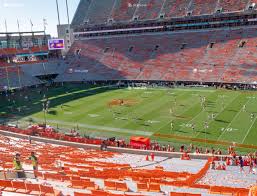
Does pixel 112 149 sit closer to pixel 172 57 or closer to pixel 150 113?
pixel 150 113

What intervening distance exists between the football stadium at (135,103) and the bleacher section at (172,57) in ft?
0.67

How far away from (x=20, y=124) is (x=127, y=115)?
11.4m

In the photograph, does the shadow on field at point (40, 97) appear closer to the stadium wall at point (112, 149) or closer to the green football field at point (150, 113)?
the green football field at point (150, 113)

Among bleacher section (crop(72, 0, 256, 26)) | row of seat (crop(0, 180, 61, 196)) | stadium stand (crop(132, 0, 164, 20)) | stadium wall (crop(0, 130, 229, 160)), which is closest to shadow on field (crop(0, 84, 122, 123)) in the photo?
stadium wall (crop(0, 130, 229, 160))

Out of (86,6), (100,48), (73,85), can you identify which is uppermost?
(86,6)

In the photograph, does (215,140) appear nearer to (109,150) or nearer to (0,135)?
(109,150)

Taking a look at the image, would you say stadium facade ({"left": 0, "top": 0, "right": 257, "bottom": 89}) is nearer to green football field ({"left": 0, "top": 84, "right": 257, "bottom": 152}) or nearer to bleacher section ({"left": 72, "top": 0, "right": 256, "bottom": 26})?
bleacher section ({"left": 72, "top": 0, "right": 256, "bottom": 26})

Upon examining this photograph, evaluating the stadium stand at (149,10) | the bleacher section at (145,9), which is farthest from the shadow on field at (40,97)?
the bleacher section at (145,9)

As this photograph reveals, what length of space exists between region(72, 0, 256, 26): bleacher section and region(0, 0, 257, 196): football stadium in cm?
25

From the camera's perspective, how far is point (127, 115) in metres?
39.1

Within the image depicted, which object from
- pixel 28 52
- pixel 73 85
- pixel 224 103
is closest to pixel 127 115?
pixel 224 103

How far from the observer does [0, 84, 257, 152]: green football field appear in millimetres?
31578

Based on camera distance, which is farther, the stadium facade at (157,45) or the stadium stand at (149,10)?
the stadium stand at (149,10)

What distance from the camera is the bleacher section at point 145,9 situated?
61875 millimetres
